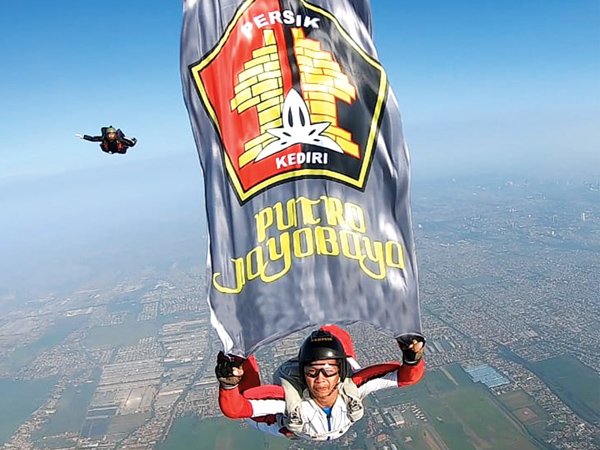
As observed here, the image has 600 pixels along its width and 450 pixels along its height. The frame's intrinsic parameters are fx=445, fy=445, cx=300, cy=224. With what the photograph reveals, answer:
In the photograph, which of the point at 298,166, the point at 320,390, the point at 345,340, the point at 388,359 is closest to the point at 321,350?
the point at 320,390

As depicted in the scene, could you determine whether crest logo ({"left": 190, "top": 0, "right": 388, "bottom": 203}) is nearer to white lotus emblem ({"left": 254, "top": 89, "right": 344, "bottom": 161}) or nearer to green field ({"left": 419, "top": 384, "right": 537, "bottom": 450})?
white lotus emblem ({"left": 254, "top": 89, "right": 344, "bottom": 161})

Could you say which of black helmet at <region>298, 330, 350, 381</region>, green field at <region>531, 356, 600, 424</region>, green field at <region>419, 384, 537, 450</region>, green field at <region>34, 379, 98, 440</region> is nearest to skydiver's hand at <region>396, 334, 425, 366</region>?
black helmet at <region>298, 330, 350, 381</region>

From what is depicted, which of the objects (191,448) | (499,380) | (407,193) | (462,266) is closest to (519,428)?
(499,380)

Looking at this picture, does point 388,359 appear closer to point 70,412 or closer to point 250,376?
point 70,412

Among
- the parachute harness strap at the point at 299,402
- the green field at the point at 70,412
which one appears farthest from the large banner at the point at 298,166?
the green field at the point at 70,412

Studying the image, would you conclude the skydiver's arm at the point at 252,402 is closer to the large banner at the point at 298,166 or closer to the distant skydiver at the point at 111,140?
the large banner at the point at 298,166

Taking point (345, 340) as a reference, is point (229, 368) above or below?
above
